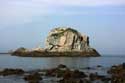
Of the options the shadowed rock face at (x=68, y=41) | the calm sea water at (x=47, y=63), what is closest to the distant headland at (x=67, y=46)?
the shadowed rock face at (x=68, y=41)

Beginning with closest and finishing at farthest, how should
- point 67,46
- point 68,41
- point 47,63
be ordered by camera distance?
point 47,63 → point 67,46 → point 68,41

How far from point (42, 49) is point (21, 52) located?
53.2 feet

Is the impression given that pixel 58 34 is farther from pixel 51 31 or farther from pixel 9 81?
pixel 9 81

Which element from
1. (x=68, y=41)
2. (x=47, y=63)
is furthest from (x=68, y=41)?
(x=47, y=63)

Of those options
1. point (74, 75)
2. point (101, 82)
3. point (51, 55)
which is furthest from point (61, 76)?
point (51, 55)

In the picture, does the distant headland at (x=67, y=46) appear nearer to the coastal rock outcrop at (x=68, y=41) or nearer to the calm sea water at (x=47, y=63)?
the coastal rock outcrop at (x=68, y=41)

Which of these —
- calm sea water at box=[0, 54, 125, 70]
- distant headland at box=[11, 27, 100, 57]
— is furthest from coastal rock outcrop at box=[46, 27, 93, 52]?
calm sea water at box=[0, 54, 125, 70]

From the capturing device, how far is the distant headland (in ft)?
534

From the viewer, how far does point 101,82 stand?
47.2m

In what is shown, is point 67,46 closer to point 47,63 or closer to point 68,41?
point 68,41

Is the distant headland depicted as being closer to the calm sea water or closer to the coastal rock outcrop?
the coastal rock outcrop

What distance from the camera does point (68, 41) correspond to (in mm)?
163625

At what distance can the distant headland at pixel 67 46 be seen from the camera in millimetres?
162750

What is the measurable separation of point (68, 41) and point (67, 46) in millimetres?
2121
